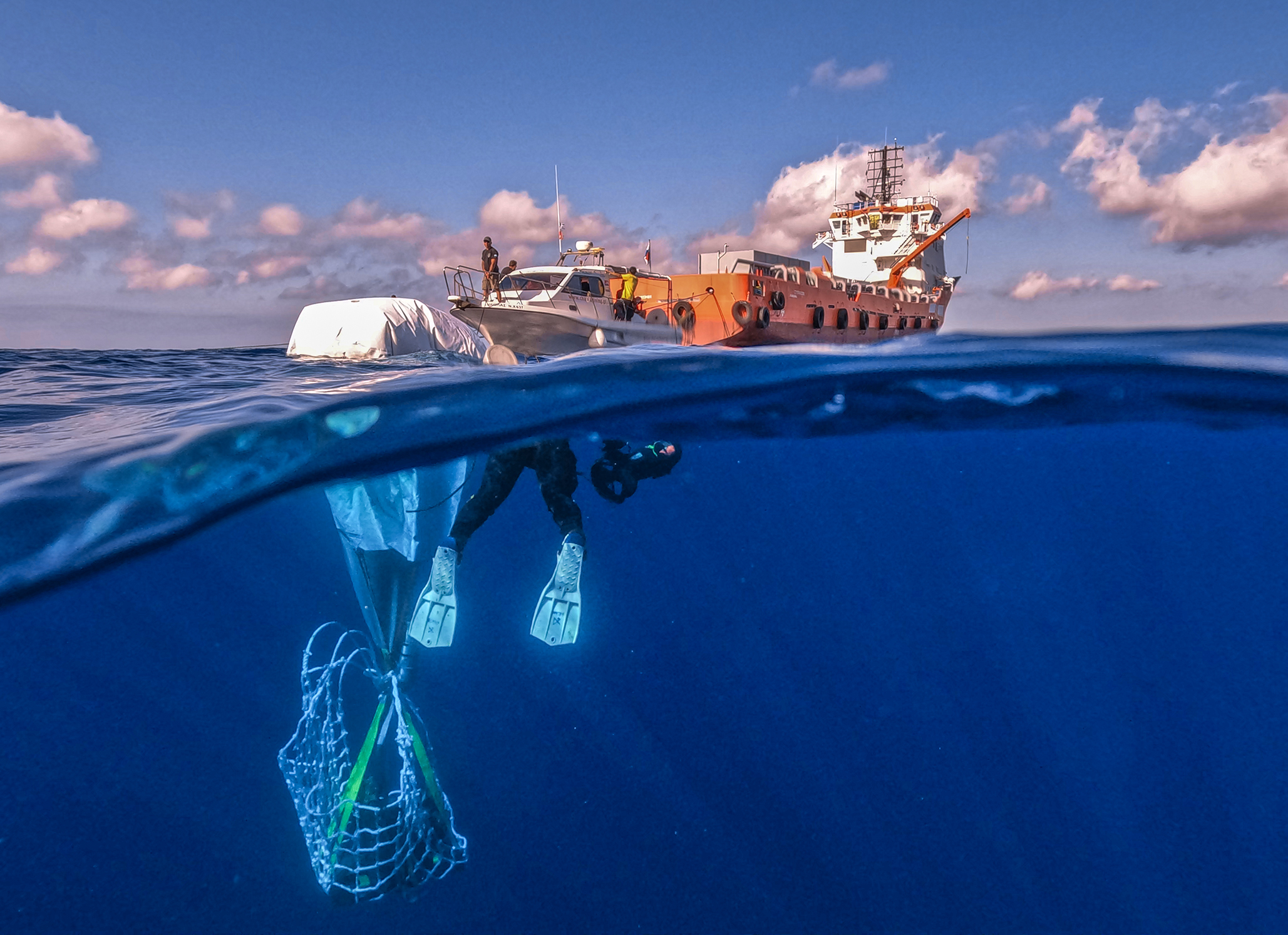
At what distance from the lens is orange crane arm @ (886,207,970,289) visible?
35.1 m

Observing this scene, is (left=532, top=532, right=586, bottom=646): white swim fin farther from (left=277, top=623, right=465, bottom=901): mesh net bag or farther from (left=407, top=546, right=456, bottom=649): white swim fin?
(left=277, top=623, right=465, bottom=901): mesh net bag

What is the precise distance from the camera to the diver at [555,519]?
6.27 meters

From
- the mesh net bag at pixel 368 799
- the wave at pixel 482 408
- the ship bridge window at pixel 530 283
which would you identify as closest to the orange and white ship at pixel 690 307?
the ship bridge window at pixel 530 283

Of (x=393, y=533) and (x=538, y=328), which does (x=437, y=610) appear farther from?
(x=538, y=328)

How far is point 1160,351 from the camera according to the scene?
22.1 ft

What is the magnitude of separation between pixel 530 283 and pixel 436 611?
16360mm

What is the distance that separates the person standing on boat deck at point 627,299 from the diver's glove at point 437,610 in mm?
15999

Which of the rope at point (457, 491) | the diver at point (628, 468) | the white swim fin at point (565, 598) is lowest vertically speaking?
the white swim fin at point (565, 598)

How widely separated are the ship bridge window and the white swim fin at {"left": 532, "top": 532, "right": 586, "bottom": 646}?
14685 millimetres

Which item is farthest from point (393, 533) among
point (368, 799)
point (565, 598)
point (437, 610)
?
point (368, 799)

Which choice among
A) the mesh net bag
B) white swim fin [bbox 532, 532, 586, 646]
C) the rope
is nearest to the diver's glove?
the mesh net bag

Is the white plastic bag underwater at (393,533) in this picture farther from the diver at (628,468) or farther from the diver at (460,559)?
the diver at (628,468)

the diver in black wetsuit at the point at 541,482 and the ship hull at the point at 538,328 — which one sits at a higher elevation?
the ship hull at the point at 538,328

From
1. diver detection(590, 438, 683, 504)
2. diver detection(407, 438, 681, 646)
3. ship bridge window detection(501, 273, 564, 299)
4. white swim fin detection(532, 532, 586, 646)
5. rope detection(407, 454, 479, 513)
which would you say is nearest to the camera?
diver detection(407, 438, 681, 646)
